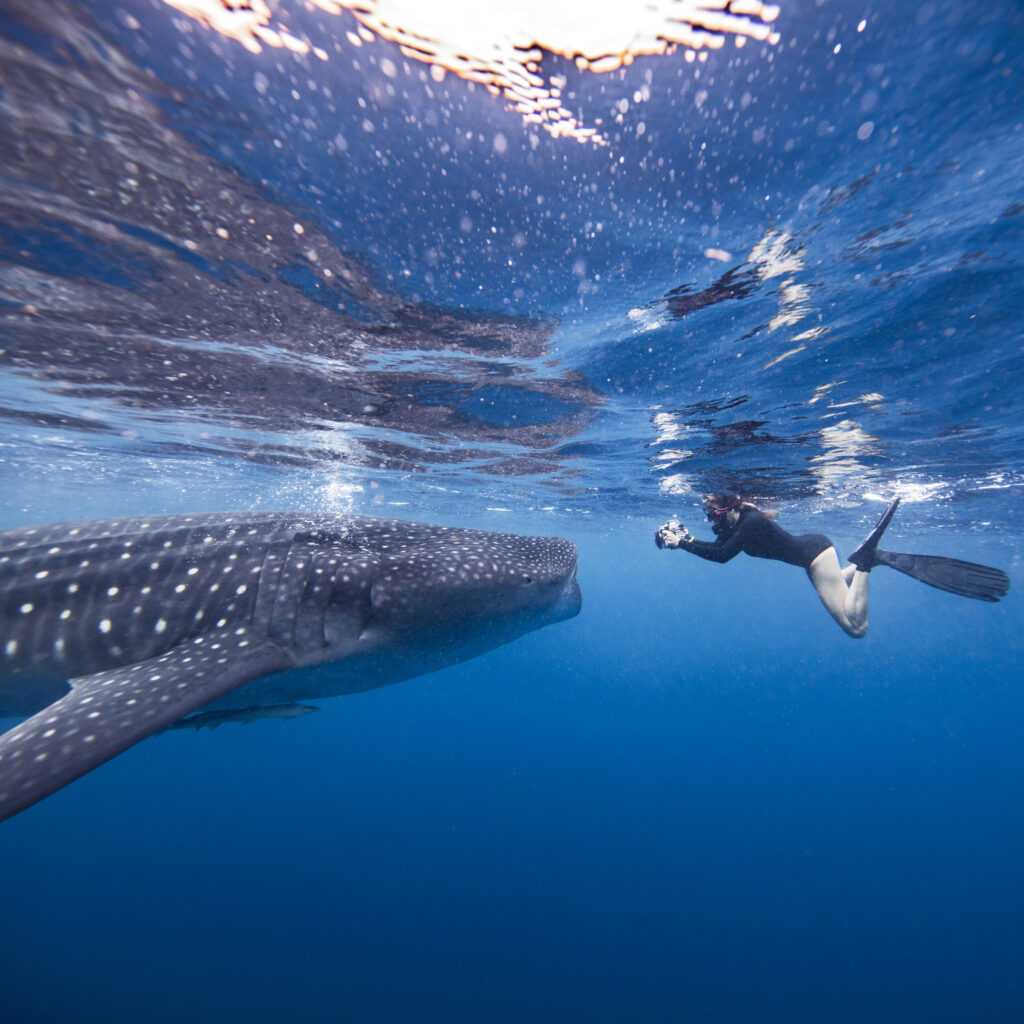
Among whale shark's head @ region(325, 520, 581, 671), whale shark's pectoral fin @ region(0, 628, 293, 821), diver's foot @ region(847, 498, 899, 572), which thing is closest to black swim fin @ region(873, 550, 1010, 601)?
diver's foot @ region(847, 498, 899, 572)

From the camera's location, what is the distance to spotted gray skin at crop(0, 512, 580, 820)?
10.9ft

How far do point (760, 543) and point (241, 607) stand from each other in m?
8.13

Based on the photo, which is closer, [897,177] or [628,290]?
[897,177]

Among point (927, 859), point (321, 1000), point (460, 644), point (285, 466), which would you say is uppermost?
point (285, 466)

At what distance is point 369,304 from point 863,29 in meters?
6.15

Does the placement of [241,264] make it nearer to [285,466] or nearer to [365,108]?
[365,108]

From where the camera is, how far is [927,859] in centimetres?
2423

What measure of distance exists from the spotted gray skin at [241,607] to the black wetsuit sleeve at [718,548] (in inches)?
170

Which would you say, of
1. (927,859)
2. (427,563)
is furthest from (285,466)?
(927,859)

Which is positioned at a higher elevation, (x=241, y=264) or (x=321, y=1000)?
(x=241, y=264)

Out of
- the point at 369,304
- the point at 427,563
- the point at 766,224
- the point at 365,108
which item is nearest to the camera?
the point at 427,563

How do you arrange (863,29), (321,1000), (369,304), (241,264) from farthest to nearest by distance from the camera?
(321,1000) → (369,304) → (241,264) → (863,29)

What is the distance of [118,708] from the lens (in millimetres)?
2445

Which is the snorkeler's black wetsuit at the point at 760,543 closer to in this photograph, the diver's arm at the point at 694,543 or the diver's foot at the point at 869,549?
the diver's arm at the point at 694,543
